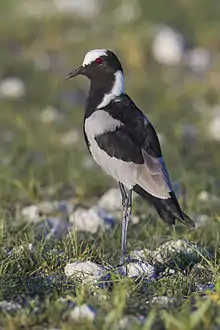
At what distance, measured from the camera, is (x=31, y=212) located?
5223mm

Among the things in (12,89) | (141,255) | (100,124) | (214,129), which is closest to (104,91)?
(100,124)

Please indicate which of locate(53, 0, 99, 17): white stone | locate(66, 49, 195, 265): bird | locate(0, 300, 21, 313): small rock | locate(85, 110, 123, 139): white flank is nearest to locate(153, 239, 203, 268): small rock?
locate(66, 49, 195, 265): bird

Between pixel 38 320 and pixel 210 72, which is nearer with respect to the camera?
pixel 38 320

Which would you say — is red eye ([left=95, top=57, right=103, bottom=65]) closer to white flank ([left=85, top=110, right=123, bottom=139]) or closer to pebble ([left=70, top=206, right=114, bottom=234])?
white flank ([left=85, top=110, right=123, bottom=139])

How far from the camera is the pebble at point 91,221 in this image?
4926 mm

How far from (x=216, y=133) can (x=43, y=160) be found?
1.73 meters

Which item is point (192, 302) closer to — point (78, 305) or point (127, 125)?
point (78, 305)

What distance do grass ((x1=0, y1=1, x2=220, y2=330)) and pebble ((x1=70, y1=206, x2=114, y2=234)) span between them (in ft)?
0.55

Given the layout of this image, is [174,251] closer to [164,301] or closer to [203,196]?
[164,301]

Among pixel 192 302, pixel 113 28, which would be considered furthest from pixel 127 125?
pixel 113 28

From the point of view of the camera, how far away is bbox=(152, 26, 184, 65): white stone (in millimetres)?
9281

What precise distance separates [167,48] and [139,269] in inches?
234

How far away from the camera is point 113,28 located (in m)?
10.4

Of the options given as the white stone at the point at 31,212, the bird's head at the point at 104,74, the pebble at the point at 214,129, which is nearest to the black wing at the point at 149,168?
the bird's head at the point at 104,74
